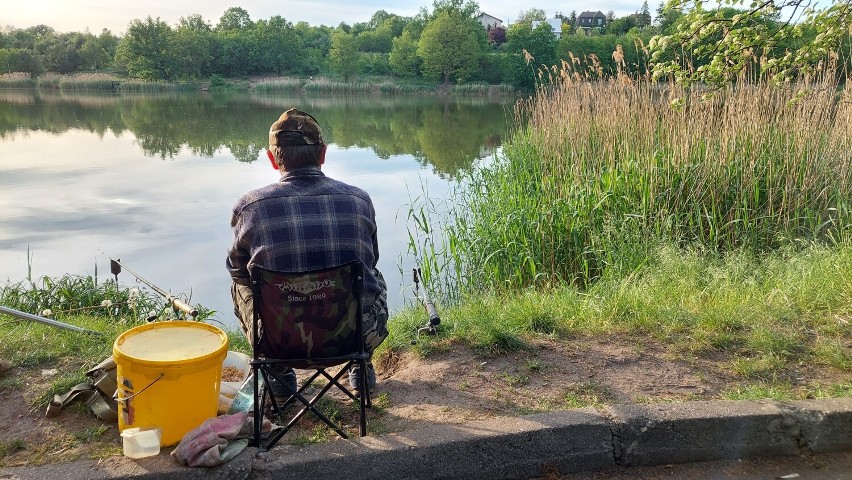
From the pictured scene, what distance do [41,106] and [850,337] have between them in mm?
33183

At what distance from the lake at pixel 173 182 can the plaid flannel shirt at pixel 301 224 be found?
2.77m

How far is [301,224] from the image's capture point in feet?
8.23

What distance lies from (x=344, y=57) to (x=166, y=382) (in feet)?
216

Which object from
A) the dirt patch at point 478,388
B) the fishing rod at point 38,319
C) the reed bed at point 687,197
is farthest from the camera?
the reed bed at point 687,197

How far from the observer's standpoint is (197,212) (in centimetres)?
945

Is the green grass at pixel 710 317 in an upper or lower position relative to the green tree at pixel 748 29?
lower

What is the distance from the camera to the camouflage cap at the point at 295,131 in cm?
258

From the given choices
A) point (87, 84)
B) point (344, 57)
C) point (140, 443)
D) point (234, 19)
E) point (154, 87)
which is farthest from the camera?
point (234, 19)

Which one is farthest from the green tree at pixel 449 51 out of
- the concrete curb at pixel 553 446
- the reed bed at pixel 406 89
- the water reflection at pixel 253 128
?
the concrete curb at pixel 553 446

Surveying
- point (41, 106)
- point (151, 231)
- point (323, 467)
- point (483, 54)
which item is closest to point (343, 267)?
point (323, 467)

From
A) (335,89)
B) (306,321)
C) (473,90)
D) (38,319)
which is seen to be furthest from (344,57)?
(306,321)

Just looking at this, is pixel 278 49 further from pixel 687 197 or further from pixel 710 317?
pixel 710 317

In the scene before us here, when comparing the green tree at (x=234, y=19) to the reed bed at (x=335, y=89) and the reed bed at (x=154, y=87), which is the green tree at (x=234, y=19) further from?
the reed bed at (x=335, y=89)

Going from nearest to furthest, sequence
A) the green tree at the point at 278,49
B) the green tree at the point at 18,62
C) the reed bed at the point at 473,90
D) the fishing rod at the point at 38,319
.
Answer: the fishing rod at the point at 38,319 < the reed bed at the point at 473,90 < the green tree at the point at 18,62 < the green tree at the point at 278,49
